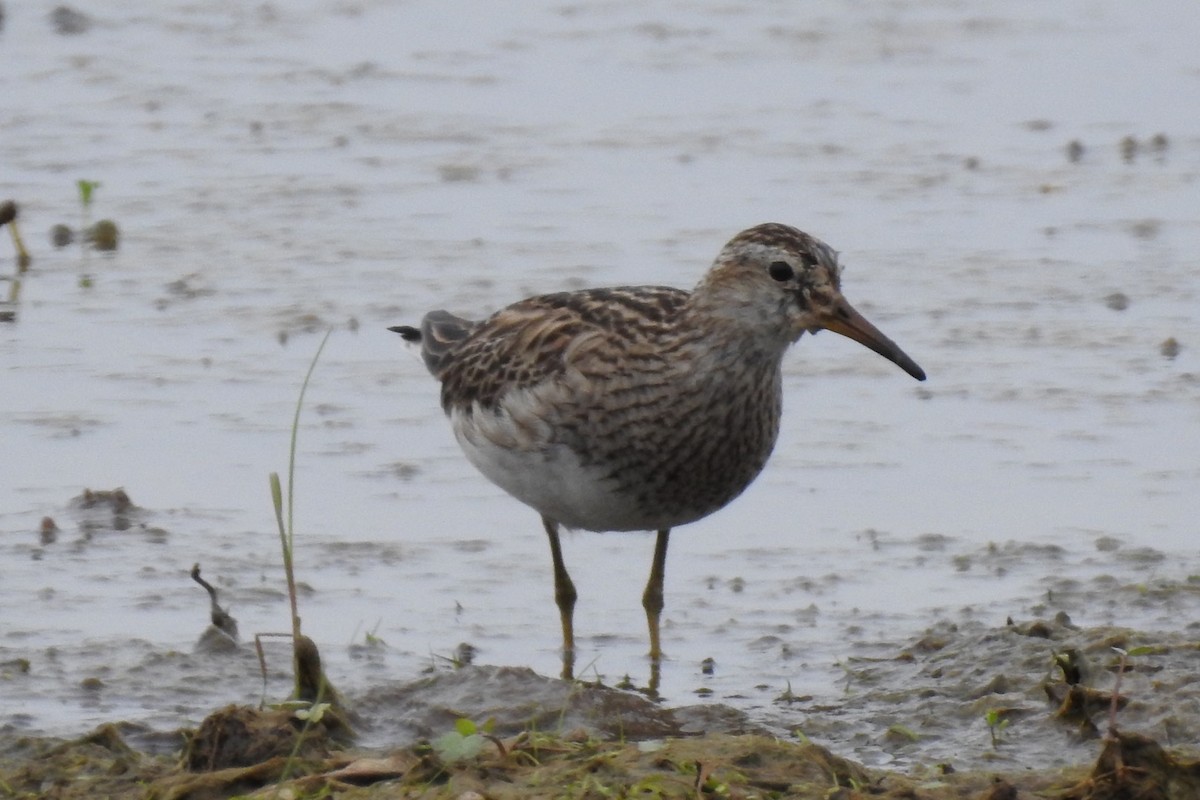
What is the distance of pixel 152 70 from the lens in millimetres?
15203

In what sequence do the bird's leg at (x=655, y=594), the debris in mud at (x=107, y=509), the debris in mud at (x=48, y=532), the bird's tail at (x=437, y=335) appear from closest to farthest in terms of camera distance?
the bird's leg at (x=655, y=594), the debris in mud at (x=48, y=532), the debris in mud at (x=107, y=509), the bird's tail at (x=437, y=335)

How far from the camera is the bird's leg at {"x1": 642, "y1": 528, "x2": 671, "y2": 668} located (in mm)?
7598

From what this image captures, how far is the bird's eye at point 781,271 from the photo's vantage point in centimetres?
719

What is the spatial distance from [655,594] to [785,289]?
1.18 m

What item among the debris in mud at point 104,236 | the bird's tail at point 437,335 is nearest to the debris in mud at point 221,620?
the bird's tail at point 437,335

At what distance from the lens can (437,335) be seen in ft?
28.6

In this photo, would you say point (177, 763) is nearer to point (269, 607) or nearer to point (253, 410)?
point (269, 607)

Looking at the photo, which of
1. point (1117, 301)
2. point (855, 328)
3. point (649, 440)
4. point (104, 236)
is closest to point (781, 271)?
point (855, 328)

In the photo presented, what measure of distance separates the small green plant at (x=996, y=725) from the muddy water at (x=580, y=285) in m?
0.05

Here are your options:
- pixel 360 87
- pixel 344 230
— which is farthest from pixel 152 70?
pixel 344 230

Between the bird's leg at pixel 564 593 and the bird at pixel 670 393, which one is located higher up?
the bird at pixel 670 393

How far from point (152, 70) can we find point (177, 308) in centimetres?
484

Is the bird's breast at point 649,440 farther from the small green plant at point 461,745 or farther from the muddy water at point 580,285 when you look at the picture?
the small green plant at point 461,745

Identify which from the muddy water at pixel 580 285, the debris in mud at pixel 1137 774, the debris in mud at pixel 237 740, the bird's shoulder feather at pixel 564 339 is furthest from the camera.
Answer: the muddy water at pixel 580 285
